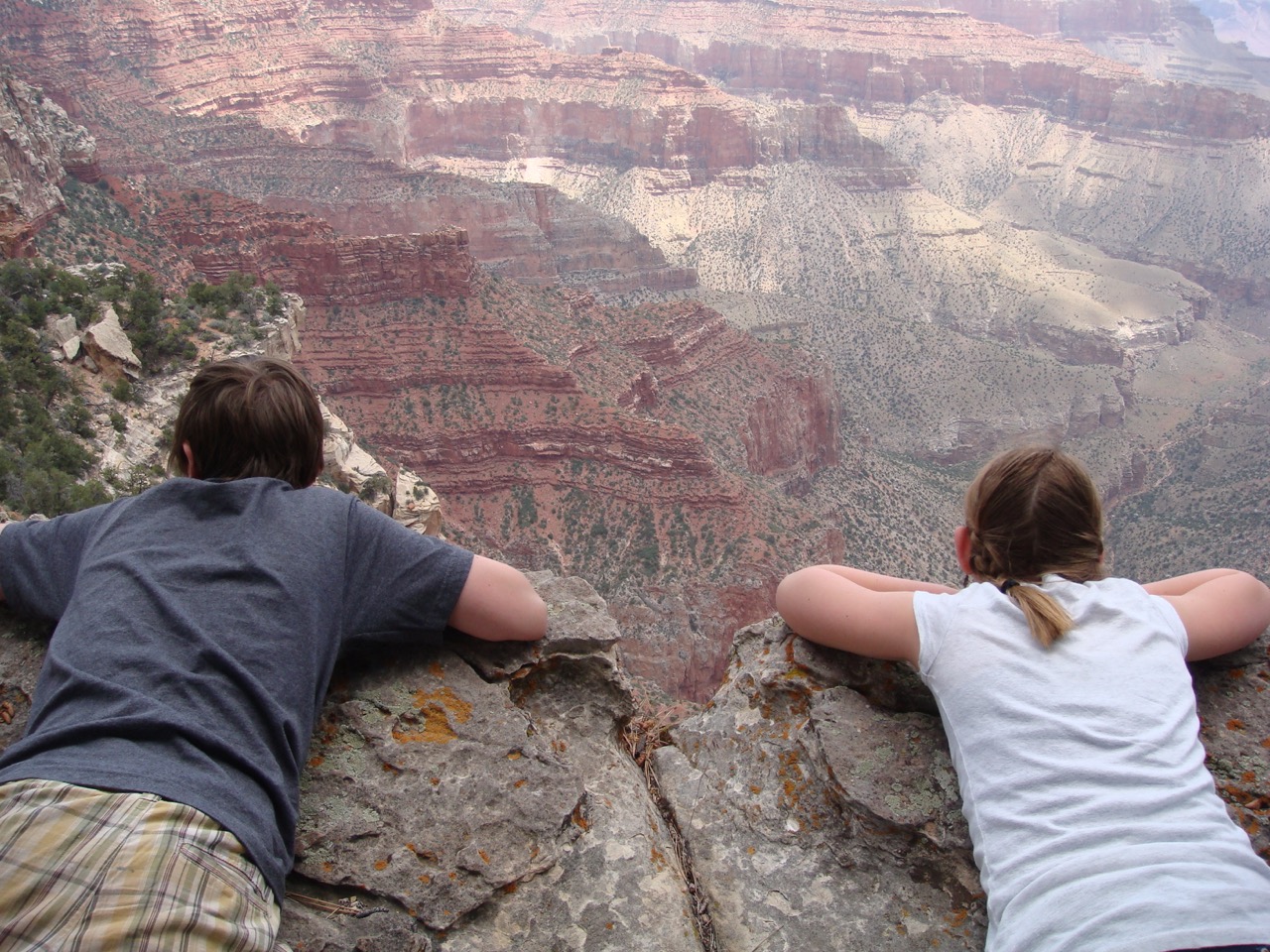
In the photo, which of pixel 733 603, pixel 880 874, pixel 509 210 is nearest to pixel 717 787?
pixel 880 874

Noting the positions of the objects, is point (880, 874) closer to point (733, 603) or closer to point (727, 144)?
point (733, 603)

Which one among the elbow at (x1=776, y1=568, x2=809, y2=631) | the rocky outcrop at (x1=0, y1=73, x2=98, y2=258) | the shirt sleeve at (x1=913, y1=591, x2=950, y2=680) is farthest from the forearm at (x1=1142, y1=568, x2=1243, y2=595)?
the rocky outcrop at (x1=0, y1=73, x2=98, y2=258)

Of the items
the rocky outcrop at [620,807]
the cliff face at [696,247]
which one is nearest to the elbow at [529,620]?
the rocky outcrop at [620,807]

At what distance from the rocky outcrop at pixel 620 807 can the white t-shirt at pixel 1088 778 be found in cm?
63

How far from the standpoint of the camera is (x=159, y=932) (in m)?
2.87

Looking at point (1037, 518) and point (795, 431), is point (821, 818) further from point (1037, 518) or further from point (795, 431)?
point (795, 431)

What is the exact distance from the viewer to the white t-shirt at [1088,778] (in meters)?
3.03

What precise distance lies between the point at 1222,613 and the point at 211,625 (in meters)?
4.43

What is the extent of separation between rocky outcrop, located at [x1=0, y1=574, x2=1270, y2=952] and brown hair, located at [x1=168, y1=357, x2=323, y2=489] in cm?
114

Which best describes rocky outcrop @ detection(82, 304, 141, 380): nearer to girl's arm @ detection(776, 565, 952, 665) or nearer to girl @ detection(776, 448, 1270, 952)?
girl's arm @ detection(776, 565, 952, 665)

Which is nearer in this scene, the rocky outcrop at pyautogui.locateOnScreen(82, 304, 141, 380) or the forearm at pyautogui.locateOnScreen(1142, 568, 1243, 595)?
the forearm at pyautogui.locateOnScreen(1142, 568, 1243, 595)

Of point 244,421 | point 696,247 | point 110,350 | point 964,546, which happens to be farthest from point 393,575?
point 696,247

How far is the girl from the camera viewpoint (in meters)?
3.07

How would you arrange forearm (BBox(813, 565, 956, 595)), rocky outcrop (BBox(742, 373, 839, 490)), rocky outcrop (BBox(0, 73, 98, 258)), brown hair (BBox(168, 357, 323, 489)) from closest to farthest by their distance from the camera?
brown hair (BBox(168, 357, 323, 489))
forearm (BBox(813, 565, 956, 595))
rocky outcrop (BBox(0, 73, 98, 258))
rocky outcrop (BBox(742, 373, 839, 490))
